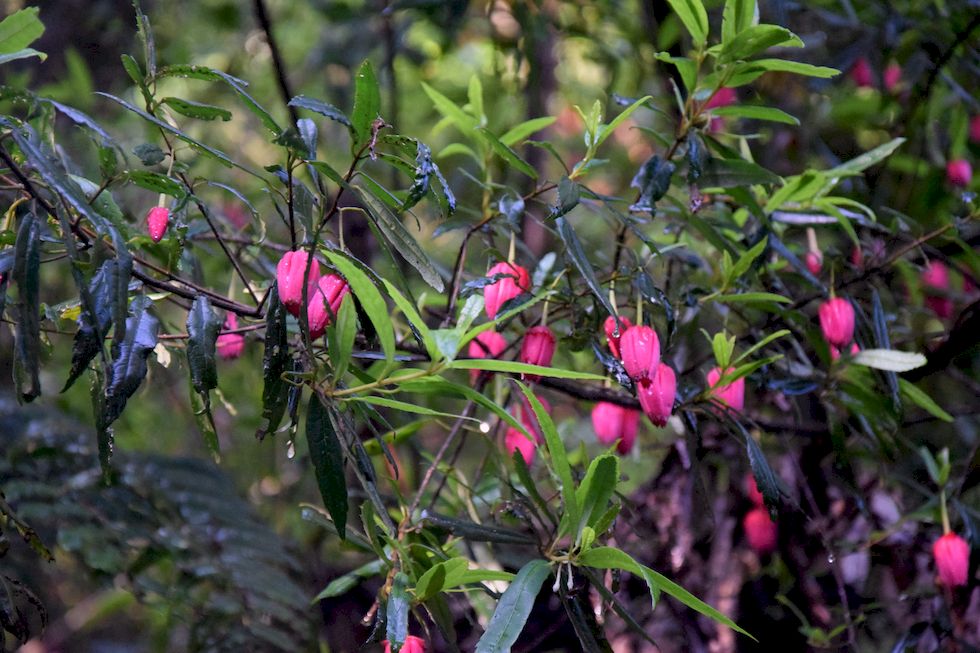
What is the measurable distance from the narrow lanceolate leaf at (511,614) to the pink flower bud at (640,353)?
20 cm

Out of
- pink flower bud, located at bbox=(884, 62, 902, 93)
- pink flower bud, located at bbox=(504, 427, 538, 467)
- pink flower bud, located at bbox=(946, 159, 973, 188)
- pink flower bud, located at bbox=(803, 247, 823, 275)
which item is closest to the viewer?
pink flower bud, located at bbox=(504, 427, 538, 467)

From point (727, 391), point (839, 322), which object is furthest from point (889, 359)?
point (727, 391)

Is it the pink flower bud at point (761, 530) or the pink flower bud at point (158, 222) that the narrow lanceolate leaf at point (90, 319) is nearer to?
the pink flower bud at point (158, 222)

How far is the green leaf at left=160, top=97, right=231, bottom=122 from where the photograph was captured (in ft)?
2.74

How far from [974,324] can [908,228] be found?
0.14 m

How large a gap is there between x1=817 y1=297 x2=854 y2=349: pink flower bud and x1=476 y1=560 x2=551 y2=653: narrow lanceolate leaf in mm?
453

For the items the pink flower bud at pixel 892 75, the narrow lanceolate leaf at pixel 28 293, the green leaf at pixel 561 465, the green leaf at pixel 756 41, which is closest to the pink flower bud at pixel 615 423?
the green leaf at pixel 561 465

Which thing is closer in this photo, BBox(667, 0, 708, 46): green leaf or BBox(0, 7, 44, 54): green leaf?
BBox(0, 7, 44, 54): green leaf

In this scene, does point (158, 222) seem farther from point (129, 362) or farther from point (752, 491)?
point (752, 491)

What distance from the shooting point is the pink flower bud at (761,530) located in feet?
4.42

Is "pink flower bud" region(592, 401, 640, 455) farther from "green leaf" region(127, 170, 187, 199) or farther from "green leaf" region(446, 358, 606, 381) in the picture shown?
"green leaf" region(127, 170, 187, 199)

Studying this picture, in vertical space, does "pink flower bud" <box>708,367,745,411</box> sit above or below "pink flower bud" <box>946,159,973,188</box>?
above

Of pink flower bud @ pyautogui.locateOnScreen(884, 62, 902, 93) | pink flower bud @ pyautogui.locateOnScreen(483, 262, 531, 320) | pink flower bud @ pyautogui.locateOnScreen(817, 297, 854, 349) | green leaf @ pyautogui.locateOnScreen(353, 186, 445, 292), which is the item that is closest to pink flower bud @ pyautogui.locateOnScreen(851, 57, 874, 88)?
pink flower bud @ pyautogui.locateOnScreen(884, 62, 902, 93)

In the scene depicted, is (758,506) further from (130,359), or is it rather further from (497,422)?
(130,359)
